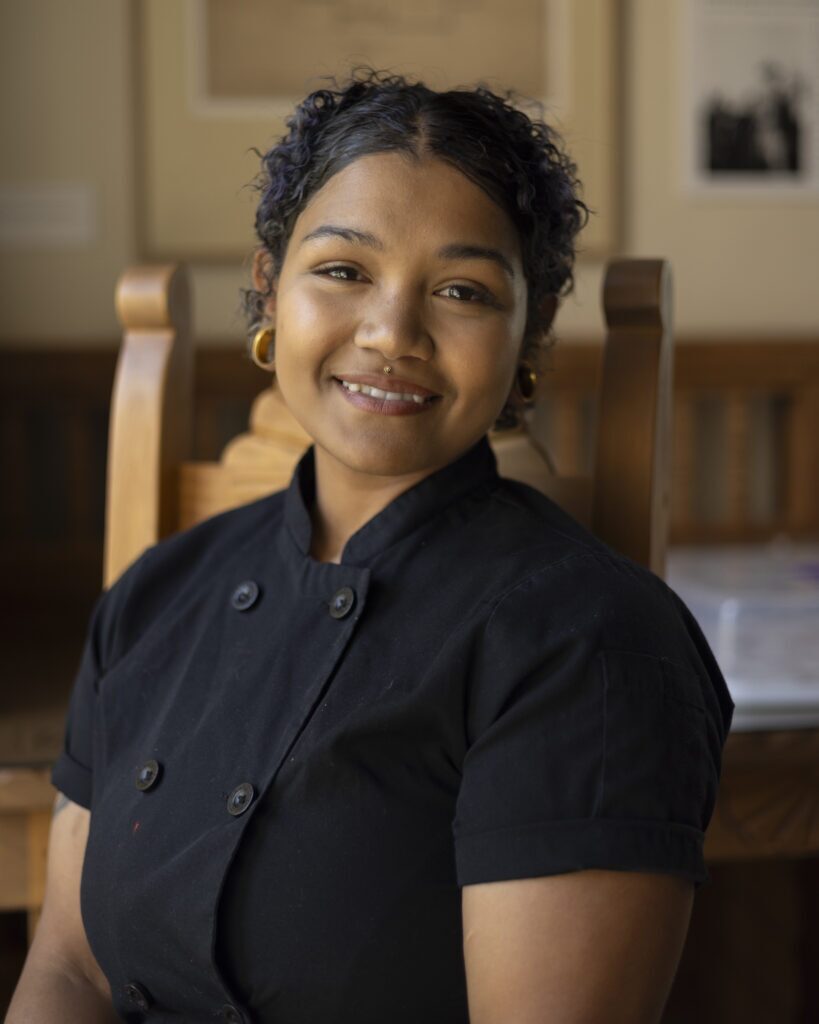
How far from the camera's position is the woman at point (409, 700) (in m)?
0.80

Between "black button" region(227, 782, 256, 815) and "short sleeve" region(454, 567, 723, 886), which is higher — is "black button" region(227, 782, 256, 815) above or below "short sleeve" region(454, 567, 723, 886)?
below

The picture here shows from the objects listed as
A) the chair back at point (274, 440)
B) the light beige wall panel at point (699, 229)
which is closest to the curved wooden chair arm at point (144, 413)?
the chair back at point (274, 440)

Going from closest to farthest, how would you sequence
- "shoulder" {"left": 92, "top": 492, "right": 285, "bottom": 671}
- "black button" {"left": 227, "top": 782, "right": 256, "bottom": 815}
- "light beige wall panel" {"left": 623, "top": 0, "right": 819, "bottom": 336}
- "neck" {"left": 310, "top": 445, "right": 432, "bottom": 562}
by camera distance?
"black button" {"left": 227, "top": 782, "right": 256, "bottom": 815} < "neck" {"left": 310, "top": 445, "right": 432, "bottom": 562} < "shoulder" {"left": 92, "top": 492, "right": 285, "bottom": 671} < "light beige wall panel" {"left": 623, "top": 0, "right": 819, "bottom": 336}

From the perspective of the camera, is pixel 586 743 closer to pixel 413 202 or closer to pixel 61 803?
pixel 413 202

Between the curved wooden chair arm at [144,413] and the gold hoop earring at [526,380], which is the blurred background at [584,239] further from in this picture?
the gold hoop earring at [526,380]

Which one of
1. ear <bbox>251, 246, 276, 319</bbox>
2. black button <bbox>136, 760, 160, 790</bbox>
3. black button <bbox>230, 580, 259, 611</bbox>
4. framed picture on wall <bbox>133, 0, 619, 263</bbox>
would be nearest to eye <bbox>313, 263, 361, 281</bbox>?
ear <bbox>251, 246, 276, 319</bbox>

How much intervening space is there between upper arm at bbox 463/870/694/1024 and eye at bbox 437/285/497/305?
387 millimetres

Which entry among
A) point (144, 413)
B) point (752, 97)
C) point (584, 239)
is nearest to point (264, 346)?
point (144, 413)

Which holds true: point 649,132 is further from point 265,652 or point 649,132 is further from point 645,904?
point 645,904

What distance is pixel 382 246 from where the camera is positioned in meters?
0.92

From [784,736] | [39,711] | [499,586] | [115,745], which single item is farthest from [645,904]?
[39,711]

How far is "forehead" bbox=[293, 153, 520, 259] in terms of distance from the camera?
92 centimetres

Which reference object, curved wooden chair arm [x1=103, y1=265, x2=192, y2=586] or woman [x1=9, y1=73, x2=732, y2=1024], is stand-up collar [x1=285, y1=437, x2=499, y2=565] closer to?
woman [x1=9, y1=73, x2=732, y2=1024]

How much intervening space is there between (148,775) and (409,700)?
0.23 meters
